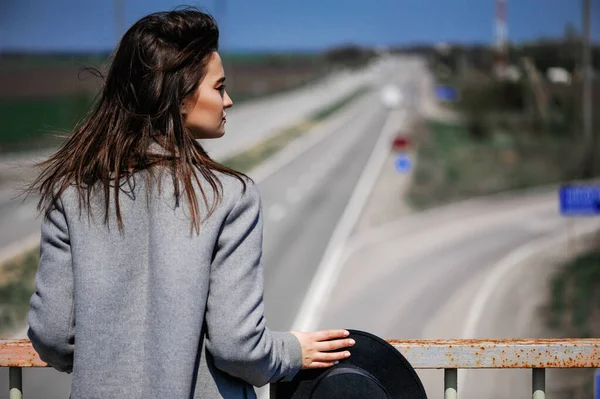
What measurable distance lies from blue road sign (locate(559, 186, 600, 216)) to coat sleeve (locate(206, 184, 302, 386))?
15790 millimetres

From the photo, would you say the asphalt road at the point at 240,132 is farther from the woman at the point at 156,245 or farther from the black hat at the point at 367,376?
the black hat at the point at 367,376

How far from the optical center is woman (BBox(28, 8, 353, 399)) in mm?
1739

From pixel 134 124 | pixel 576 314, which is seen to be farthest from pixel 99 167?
pixel 576 314

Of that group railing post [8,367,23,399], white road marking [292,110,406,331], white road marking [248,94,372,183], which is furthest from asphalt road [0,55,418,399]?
railing post [8,367,23,399]

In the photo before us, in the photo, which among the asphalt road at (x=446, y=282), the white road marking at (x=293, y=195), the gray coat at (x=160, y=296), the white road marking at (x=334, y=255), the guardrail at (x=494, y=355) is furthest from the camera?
the white road marking at (x=293, y=195)

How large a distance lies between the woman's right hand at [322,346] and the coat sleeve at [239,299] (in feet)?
0.63

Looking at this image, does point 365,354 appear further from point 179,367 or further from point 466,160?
point 466,160

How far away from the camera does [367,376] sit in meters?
2.03

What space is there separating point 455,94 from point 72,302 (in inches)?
2983

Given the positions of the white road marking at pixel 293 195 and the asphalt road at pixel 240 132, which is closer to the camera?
the asphalt road at pixel 240 132

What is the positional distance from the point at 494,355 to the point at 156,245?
978 millimetres

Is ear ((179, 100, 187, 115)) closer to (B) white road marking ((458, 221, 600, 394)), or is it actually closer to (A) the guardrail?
(A) the guardrail

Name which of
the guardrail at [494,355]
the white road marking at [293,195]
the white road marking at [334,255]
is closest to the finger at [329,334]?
the guardrail at [494,355]

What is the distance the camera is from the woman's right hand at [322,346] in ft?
6.55
